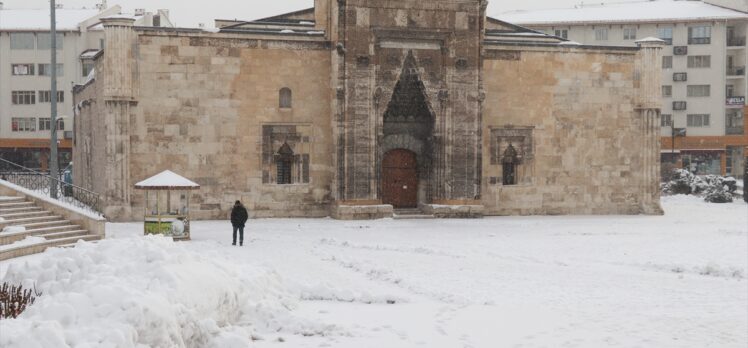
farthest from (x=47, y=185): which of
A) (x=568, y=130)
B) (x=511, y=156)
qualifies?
(x=568, y=130)

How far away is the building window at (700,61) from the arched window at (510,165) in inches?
1526

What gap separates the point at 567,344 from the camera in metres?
12.1

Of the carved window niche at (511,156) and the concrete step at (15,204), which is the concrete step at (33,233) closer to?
the concrete step at (15,204)

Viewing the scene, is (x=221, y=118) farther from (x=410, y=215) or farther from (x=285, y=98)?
(x=410, y=215)

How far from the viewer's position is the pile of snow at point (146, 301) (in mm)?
8703

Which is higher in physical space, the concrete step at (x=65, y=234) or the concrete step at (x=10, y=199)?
the concrete step at (x=10, y=199)

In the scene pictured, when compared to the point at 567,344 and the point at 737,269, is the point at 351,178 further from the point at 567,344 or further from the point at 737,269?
the point at 567,344

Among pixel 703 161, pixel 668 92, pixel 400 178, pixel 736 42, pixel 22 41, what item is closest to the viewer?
pixel 400 178

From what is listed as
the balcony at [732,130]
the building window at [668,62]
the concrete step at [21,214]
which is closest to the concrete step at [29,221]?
the concrete step at [21,214]

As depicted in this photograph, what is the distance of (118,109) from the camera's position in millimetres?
29500

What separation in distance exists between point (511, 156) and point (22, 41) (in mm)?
45400

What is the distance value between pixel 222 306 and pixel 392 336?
8.32 feet

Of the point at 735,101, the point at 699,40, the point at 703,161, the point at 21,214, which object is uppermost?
the point at 699,40

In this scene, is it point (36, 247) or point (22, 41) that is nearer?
point (36, 247)
